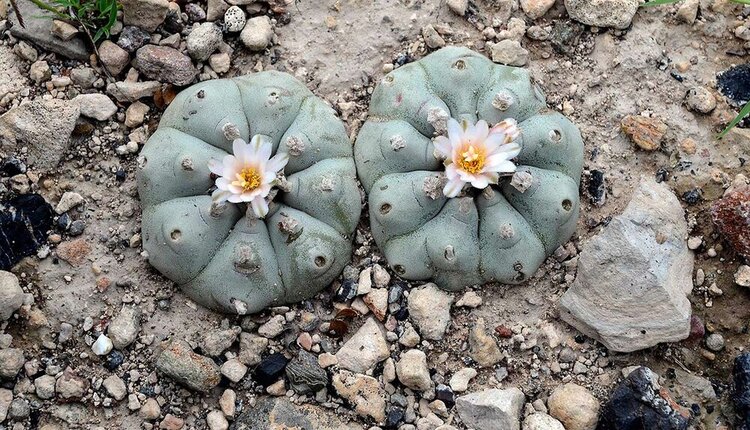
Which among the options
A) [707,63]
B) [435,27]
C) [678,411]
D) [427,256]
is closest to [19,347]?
[427,256]

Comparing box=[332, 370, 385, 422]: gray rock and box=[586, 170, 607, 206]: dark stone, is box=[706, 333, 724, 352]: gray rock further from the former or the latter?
box=[332, 370, 385, 422]: gray rock

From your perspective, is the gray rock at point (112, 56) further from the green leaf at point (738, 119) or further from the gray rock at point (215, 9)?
the green leaf at point (738, 119)

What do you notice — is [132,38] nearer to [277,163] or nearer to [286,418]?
[277,163]

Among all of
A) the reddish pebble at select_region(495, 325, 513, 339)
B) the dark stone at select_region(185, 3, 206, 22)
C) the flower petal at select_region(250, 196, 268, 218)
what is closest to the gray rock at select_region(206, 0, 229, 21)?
the dark stone at select_region(185, 3, 206, 22)

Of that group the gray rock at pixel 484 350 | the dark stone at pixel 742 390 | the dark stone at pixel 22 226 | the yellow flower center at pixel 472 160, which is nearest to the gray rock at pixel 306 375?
the gray rock at pixel 484 350

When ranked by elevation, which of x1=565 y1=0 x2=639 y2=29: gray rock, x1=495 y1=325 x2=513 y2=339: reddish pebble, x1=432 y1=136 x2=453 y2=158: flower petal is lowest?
x1=495 y1=325 x2=513 y2=339: reddish pebble

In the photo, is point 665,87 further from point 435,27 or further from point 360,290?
point 360,290

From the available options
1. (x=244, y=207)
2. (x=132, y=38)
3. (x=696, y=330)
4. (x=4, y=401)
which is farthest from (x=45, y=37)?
(x=696, y=330)
